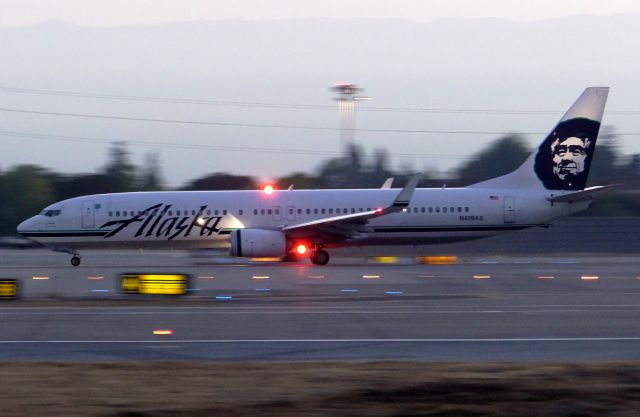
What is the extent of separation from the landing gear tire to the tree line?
24.7 m

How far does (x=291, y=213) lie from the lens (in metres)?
34.3

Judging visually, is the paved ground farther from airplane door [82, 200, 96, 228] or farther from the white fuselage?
airplane door [82, 200, 96, 228]

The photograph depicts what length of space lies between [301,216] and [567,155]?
31.9 ft

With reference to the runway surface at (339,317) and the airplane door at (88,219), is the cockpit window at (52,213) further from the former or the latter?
the runway surface at (339,317)

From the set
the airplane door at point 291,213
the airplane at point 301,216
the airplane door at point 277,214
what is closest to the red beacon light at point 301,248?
the airplane at point 301,216

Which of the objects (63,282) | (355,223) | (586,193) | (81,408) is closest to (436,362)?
(81,408)

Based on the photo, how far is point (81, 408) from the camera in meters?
8.80

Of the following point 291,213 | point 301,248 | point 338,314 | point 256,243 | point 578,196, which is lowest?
point 338,314

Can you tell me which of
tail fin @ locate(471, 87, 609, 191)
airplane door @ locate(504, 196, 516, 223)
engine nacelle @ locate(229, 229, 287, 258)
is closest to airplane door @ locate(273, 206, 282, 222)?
engine nacelle @ locate(229, 229, 287, 258)

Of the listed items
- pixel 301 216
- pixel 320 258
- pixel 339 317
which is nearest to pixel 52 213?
pixel 301 216

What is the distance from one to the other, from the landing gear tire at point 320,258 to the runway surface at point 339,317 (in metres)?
4.05

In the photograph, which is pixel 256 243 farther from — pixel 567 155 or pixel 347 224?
pixel 567 155

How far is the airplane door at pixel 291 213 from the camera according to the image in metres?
34.3

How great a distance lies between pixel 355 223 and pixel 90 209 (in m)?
9.19
